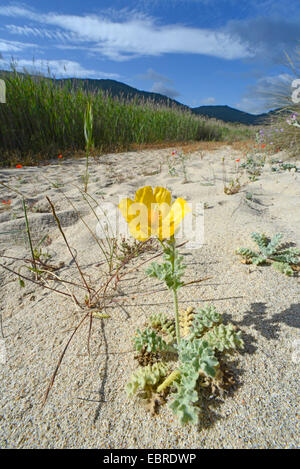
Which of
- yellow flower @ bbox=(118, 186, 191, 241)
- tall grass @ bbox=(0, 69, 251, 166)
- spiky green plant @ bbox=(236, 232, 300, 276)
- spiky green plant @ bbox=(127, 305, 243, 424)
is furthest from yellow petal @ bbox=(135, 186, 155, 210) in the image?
tall grass @ bbox=(0, 69, 251, 166)

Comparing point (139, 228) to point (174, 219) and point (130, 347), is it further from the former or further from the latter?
point (130, 347)

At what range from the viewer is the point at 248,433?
78 centimetres

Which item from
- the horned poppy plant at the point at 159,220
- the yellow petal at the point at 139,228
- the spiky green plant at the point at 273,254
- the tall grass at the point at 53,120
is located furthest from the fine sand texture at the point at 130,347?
the tall grass at the point at 53,120

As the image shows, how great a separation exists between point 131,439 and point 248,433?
13.8 inches

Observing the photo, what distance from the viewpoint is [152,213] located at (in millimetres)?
914

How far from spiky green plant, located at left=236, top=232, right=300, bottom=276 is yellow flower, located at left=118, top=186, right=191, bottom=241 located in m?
0.80

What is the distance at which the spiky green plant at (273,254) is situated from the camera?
143 centimetres

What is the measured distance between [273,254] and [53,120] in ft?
19.2

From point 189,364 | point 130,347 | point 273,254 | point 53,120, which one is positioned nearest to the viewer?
point 189,364

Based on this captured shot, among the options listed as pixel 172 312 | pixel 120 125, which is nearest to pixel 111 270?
pixel 172 312

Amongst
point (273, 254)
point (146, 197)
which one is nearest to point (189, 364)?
point (146, 197)

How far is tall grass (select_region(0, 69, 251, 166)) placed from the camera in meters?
5.46

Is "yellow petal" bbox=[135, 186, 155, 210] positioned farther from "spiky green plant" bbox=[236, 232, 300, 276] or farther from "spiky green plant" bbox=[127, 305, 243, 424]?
"spiky green plant" bbox=[236, 232, 300, 276]

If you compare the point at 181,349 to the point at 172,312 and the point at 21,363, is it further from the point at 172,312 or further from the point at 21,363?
the point at 21,363
